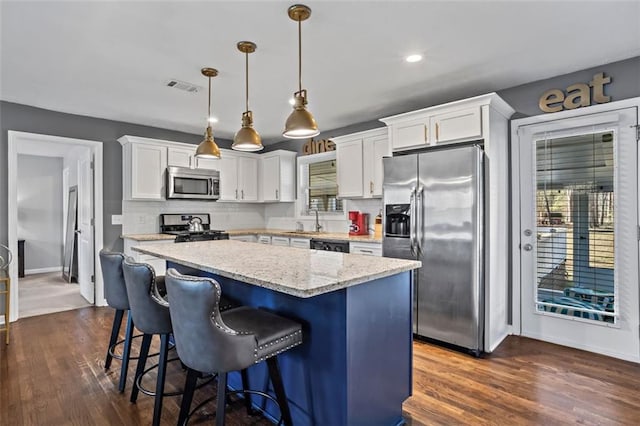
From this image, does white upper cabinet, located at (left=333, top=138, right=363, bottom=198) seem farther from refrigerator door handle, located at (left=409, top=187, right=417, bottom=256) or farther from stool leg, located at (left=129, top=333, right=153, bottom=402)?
stool leg, located at (left=129, top=333, right=153, bottom=402)

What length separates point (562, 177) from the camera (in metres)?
3.16

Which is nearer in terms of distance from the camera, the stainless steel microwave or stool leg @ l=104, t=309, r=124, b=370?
stool leg @ l=104, t=309, r=124, b=370

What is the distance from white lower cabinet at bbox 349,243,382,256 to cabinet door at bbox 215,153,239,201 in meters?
2.41

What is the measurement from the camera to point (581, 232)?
306cm

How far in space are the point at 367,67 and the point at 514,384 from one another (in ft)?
8.82

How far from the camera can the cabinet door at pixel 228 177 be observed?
5.41 m

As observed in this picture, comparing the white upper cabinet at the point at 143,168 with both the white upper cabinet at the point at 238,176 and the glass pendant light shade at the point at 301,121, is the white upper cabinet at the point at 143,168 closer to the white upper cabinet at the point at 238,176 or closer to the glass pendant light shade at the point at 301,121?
the white upper cabinet at the point at 238,176

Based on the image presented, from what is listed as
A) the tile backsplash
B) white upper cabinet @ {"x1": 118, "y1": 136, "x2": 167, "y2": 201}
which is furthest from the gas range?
white upper cabinet @ {"x1": 118, "y1": 136, "x2": 167, "y2": 201}

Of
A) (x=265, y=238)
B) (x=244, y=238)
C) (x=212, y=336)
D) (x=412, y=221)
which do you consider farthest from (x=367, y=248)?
(x=212, y=336)

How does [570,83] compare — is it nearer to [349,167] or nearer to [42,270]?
[349,167]

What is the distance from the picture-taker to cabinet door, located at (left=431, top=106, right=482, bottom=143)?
3088 mm

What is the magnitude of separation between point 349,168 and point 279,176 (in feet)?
4.79

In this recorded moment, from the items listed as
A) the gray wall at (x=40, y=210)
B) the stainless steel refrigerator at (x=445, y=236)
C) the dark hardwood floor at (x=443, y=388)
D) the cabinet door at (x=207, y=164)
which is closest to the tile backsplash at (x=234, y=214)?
the cabinet door at (x=207, y=164)

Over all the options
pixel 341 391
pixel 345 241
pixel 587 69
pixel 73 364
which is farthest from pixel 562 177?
pixel 73 364
